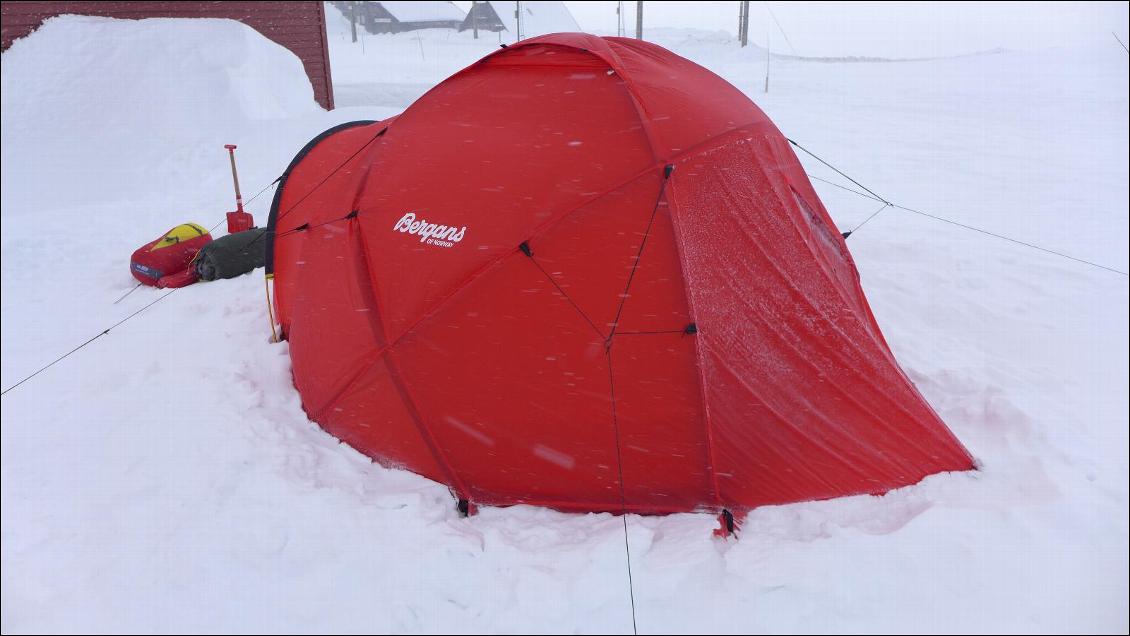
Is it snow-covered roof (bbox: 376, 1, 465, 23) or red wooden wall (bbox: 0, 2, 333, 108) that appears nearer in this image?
red wooden wall (bbox: 0, 2, 333, 108)

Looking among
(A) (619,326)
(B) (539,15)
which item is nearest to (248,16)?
(A) (619,326)

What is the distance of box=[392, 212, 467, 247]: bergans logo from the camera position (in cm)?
356

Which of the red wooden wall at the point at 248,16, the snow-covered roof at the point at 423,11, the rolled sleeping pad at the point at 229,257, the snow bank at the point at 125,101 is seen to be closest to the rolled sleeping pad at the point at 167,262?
the rolled sleeping pad at the point at 229,257

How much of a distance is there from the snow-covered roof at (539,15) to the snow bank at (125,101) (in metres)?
31.5

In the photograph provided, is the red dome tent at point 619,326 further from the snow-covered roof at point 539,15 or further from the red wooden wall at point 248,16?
the snow-covered roof at point 539,15

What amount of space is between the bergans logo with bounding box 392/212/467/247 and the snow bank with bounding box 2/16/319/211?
6.90 meters

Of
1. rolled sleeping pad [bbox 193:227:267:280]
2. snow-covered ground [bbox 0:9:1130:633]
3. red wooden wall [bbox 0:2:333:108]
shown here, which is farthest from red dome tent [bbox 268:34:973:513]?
red wooden wall [bbox 0:2:333:108]

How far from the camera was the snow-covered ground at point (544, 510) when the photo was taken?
8.89ft

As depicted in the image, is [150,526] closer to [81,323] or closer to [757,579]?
[757,579]

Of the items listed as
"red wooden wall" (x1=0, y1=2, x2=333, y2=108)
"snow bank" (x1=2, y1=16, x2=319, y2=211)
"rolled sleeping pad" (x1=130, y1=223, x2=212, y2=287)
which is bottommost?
"rolled sleeping pad" (x1=130, y1=223, x2=212, y2=287)

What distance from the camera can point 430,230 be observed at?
12.0 feet

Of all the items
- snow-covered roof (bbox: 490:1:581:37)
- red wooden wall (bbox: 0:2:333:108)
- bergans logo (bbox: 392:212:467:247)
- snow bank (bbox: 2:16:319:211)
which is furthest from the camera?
snow-covered roof (bbox: 490:1:581:37)

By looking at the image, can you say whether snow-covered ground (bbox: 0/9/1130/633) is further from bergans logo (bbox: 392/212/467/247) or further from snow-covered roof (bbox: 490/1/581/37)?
snow-covered roof (bbox: 490/1/581/37)

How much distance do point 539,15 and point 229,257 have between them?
40282 mm
